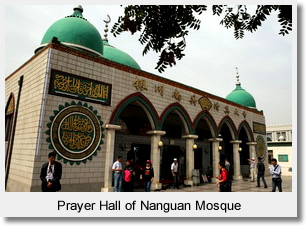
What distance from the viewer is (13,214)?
4230 mm

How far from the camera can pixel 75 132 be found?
845cm

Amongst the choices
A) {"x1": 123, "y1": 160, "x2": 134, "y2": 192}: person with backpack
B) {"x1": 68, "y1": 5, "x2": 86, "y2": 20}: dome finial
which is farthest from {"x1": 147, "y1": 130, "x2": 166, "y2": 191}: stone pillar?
Answer: {"x1": 68, "y1": 5, "x2": 86, "y2": 20}: dome finial

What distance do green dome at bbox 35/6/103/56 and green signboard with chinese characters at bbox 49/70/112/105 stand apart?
5.90ft

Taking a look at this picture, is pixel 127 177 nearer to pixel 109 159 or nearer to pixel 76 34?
pixel 109 159

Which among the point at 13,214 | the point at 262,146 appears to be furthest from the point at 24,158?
the point at 262,146

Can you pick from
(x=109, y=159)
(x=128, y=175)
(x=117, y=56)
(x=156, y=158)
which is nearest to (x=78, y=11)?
(x=117, y=56)

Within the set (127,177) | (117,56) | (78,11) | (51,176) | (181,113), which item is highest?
(78,11)

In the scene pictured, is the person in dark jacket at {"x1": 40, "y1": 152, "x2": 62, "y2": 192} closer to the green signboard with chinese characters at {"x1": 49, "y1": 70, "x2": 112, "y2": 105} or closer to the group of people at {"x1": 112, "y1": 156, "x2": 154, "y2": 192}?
the group of people at {"x1": 112, "y1": 156, "x2": 154, "y2": 192}

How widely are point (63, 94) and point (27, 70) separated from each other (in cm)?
278

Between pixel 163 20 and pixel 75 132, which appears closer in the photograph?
pixel 163 20

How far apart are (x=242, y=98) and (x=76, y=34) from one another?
15.2m

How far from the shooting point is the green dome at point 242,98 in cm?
1991

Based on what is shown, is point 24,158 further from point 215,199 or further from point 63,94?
point 215,199

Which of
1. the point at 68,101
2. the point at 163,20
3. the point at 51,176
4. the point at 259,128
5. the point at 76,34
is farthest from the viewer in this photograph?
the point at 259,128
